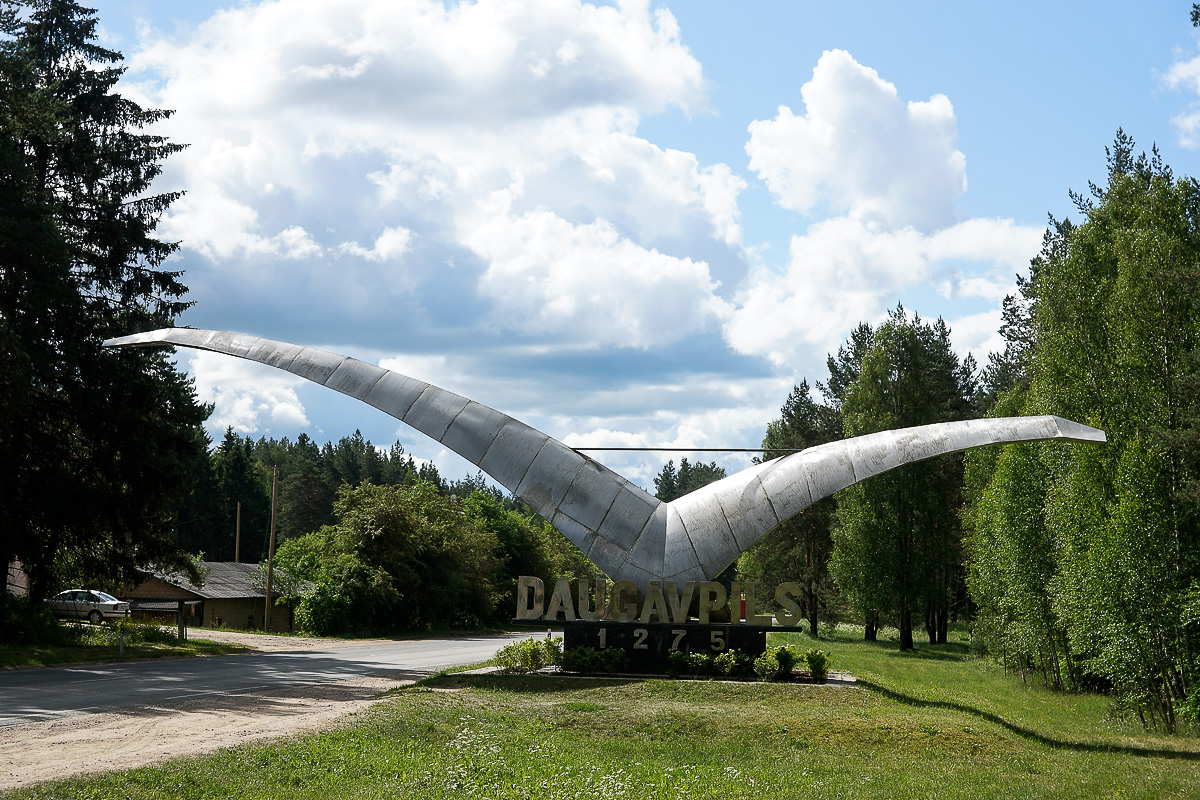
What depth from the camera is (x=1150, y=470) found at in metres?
18.8

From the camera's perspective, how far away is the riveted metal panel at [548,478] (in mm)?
20656

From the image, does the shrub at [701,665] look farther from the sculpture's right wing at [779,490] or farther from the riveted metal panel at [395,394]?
the riveted metal panel at [395,394]

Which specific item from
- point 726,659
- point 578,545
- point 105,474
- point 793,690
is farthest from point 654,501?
point 105,474

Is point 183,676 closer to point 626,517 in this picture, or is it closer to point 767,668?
point 626,517

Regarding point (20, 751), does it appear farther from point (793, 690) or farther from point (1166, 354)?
point (1166, 354)

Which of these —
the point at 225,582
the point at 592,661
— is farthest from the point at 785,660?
the point at 225,582

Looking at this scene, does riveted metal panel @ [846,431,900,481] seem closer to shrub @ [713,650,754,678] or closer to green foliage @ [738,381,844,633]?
shrub @ [713,650,754,678]

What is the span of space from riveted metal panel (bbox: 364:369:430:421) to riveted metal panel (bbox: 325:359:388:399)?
173 millimetres

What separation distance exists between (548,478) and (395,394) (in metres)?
4.38

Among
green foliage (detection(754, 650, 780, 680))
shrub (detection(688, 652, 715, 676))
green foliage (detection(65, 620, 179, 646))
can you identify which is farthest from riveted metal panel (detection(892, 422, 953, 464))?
green foliage (detection(65, 620, 179, 646))

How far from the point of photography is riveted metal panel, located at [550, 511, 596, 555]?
2042cm

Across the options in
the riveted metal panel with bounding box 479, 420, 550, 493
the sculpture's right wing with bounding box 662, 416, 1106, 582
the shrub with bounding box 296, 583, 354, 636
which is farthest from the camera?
the shrub with bounding box 296, 583, 354, 636

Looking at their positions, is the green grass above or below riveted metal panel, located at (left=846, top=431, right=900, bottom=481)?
below

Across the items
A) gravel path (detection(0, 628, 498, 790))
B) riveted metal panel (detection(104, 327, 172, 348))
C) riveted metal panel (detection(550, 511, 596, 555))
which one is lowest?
gravel path (detection(0, 628, 498, 790))
